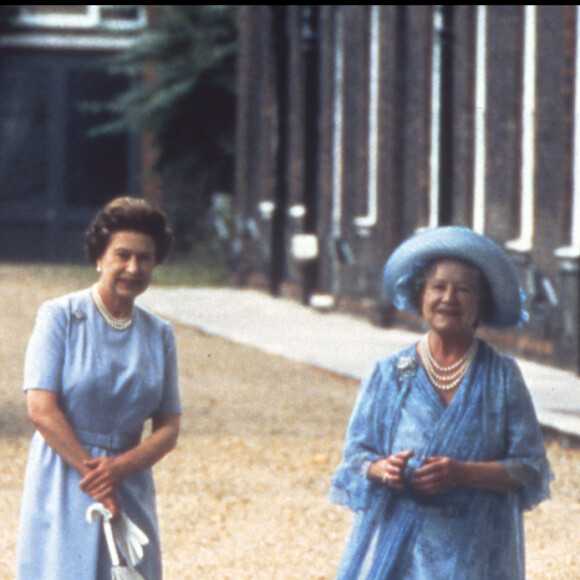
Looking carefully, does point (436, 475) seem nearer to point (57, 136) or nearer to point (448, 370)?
point (448, 370)

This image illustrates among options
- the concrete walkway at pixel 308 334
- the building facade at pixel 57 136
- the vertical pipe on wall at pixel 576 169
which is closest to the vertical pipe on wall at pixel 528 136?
the vertical pipe on wall at pixel 576 169

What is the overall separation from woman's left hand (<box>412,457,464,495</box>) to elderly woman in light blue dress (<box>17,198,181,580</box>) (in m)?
0.82

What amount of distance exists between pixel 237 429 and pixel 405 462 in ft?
23.5

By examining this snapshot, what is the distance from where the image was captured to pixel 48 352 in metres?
4.22

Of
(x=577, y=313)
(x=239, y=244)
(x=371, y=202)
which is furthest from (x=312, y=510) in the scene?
(x=239, y=244)

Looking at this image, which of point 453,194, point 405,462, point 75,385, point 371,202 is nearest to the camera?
point 405,462

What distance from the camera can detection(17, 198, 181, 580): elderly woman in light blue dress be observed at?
13.8ft

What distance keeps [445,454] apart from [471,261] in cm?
47

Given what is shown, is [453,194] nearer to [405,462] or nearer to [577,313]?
[577,313]

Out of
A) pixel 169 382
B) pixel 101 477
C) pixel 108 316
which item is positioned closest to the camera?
pixel 101 477

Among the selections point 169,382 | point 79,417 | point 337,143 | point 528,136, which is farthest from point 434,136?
point 79,417

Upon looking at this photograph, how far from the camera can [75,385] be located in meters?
4.23

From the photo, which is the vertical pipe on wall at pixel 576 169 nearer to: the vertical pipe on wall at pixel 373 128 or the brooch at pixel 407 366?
the vertical pipe on wall at pixel 373 128

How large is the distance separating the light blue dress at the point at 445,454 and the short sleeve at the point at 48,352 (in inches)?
31.8
